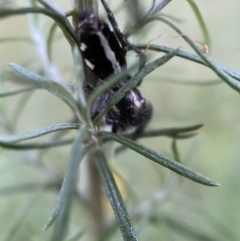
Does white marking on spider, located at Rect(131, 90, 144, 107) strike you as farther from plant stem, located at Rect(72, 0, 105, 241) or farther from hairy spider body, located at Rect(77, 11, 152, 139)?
plant stem, located at Rect(72, 0, 105, 241)

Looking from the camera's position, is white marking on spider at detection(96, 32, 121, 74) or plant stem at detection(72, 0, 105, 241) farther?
plant stem at detection(72, 0, 105, 241)

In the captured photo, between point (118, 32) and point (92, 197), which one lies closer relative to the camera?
point (118, 32)

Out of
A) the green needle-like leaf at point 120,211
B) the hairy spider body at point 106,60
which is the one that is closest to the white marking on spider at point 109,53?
the hairy spider body at point 106,60

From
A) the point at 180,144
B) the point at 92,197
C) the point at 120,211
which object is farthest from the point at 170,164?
the point at 180,144

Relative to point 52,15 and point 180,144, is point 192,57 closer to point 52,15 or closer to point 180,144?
point 52,15

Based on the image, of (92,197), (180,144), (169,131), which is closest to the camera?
(169,131)

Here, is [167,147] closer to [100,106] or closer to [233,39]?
[233,39]

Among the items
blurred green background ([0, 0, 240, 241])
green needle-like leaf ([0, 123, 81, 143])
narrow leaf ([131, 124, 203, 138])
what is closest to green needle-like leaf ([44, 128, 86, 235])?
green needle-like leaf ([0, 123, 81, 143])

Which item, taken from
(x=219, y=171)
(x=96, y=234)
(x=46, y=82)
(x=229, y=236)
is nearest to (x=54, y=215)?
(x=46, y=82)
